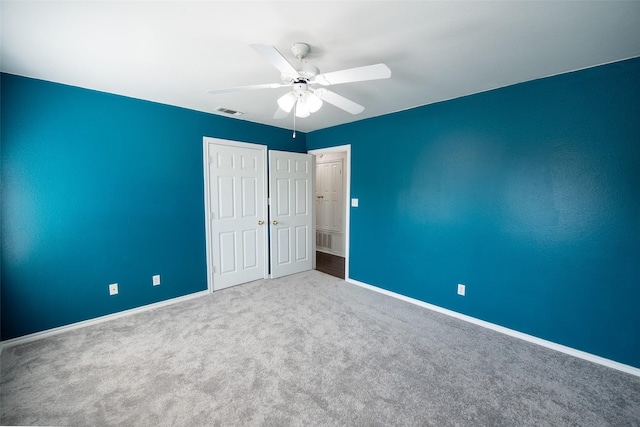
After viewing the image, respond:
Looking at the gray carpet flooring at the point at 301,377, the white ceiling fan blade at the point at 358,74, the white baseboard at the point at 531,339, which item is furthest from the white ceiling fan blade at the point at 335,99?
the white baseboard at the point at 531,339

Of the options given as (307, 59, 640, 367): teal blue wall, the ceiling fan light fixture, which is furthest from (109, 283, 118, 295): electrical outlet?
(307, 59, 640, 367): teal blue wall

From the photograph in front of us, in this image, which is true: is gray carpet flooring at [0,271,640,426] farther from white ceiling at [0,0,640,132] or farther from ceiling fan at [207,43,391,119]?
white ceiling at [0,0,640,132]

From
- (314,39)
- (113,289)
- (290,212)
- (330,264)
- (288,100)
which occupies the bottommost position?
(330,264)

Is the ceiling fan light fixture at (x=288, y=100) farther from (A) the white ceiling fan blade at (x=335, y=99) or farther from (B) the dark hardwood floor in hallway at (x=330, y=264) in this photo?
(B) the dark hardwood floor in hallway at (x=330, y=264)

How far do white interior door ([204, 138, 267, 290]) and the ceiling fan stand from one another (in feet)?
6.25

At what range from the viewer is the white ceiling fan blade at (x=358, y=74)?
146 centimetres

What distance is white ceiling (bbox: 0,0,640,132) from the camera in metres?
1.47

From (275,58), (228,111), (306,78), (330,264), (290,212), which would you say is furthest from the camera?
(330,264)

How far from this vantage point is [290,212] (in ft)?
14.3

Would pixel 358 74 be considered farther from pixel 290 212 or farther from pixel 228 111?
pixel 290 212

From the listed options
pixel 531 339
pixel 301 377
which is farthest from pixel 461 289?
pixel 301 377

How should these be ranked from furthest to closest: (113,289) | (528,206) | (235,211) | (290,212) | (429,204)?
A: (290,212) < (235,211) < (429,204) < (113,289) < (528,206)

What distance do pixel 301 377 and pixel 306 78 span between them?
215 centimetres

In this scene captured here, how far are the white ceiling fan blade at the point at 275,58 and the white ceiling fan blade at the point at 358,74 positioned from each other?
0.19 m
